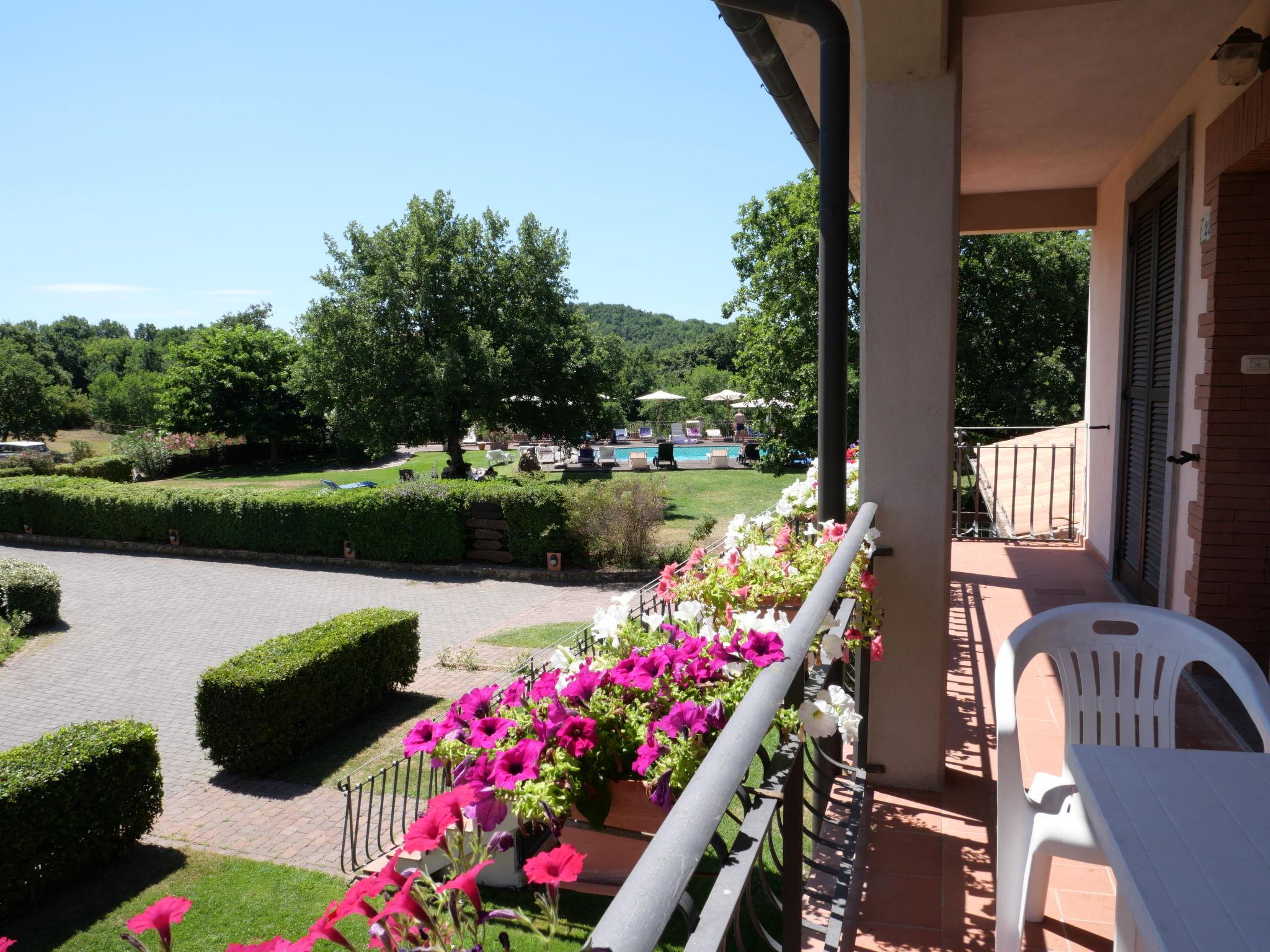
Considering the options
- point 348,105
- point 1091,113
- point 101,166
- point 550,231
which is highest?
point 101,166

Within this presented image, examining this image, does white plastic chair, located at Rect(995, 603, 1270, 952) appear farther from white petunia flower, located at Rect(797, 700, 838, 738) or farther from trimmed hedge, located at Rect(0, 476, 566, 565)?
trimmed hedge, located at Rect(0, 476, 566, 565)

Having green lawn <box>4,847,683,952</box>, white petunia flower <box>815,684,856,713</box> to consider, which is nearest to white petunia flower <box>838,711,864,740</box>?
white petunia flower <box>815,684,856,713</box>

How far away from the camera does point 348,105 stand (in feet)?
90.8

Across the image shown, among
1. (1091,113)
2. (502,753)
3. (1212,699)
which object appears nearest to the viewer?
(502,753)

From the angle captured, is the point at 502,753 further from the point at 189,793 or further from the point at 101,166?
the point at 101,166

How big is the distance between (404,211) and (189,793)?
62.8 feet

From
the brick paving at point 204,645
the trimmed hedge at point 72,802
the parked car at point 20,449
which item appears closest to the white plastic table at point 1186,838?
the brick paving at point 204,645

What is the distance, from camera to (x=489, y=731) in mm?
1221

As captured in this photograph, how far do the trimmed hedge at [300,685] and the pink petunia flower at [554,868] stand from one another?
7166 mm

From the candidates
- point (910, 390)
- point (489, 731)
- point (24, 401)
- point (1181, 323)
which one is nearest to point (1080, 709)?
point (910, 390)

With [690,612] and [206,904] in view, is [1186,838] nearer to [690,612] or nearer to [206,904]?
[690,612]

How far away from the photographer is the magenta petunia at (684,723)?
116 centimetres

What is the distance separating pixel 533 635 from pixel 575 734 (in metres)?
9.55

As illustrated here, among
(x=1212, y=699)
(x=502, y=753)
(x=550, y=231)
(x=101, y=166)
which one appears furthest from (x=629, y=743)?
(x=101, y=166)
